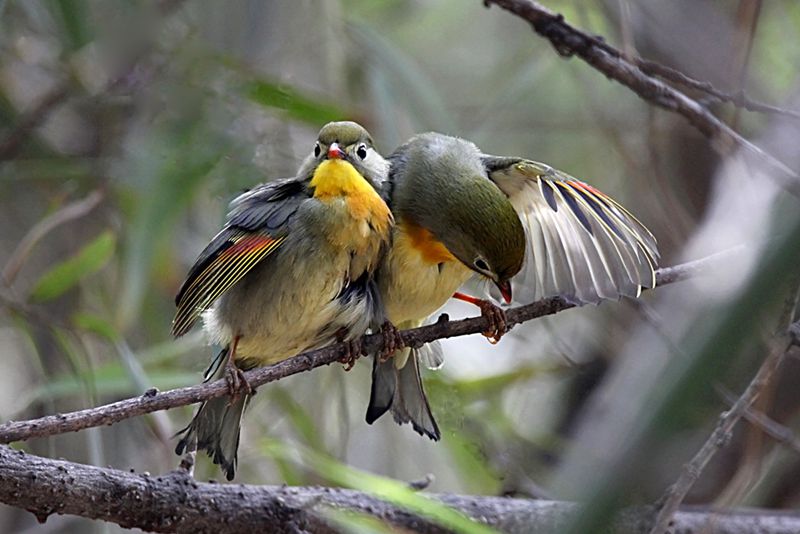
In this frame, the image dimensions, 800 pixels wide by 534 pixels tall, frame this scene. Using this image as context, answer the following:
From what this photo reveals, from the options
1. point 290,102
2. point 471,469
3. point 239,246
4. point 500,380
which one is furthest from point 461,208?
point 471,469

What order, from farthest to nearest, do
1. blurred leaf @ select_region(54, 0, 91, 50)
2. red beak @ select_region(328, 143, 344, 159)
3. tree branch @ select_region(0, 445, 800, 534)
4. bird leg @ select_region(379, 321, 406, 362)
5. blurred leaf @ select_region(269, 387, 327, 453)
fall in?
blurred leaf @ select_region(269, 387, 327, 453)
blurred leaf @ select_region(54, 0, 91, 50)
red beak @ select_region(328, 143, 344, 159)
bird leg @ select_region(379, 321, 406, 362)
tree branch @ select_region(0, 445, 800, 534)

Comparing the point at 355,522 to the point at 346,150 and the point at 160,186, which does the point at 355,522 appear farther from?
the point at 160,186

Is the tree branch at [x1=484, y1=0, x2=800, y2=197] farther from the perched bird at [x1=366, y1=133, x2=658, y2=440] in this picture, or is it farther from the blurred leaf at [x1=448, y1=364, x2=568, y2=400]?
the blurred leaf at [x1=448, y1=364, x2=568, y2=400]

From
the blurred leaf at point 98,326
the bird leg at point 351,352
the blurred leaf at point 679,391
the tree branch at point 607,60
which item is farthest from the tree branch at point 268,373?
the blurred leaf at point 679,391

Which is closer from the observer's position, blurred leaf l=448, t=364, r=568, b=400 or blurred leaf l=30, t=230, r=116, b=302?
blurred leaf l=30, t=230, r=116, b=302

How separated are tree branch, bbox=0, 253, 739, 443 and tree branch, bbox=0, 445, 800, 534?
0.45ft

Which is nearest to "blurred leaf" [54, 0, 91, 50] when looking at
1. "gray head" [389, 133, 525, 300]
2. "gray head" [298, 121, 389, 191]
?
"gray head" [298, 121, 389, 191]

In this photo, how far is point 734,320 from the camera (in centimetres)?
59

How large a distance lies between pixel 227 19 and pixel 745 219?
1.45 meters

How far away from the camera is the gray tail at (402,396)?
8.27 feet

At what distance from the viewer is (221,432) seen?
2348 mm

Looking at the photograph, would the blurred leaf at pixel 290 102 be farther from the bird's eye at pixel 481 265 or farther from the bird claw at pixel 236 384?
the bird claw at pixel 236 384

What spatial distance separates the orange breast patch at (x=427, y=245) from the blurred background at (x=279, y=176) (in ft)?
1.72

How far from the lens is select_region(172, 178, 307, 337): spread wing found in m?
2.21
